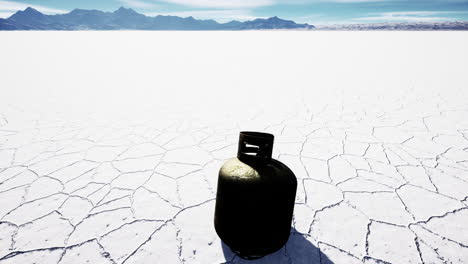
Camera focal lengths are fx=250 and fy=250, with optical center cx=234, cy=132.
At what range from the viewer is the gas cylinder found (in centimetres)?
148

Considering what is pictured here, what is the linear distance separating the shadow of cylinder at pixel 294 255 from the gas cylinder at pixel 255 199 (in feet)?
0.55

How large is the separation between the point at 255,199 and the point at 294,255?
0.72 metres

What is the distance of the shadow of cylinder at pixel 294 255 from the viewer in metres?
1.80

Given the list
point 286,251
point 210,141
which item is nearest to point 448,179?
point 286,251

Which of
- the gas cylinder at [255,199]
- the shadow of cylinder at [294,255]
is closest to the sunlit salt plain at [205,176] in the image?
the shadow of cylinder at [294,255]

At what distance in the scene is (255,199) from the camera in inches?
57.8

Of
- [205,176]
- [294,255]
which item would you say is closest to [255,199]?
[294,255]

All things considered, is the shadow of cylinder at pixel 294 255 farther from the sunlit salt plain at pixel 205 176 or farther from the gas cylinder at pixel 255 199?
the gas cylinder at pixel 255 199

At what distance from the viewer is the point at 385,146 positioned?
3742 mm

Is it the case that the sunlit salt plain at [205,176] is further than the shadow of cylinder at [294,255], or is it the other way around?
the sunlit salt plain at [205,176]

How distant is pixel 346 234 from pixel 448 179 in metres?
1.77

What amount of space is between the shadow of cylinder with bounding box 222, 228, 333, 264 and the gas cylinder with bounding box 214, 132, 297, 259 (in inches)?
6.6

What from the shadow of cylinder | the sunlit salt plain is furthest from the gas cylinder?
the sunlit salt plain

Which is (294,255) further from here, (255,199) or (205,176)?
(205,176)
